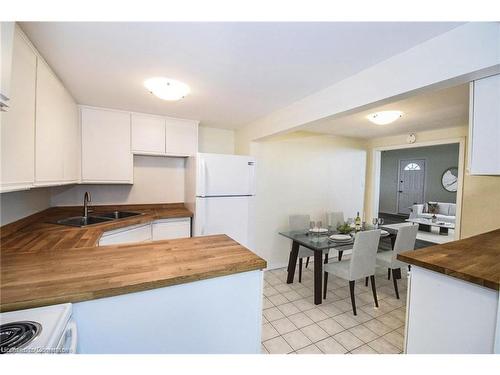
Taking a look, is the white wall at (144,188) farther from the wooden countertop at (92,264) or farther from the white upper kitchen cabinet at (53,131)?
the wooden countertop at (92,264)

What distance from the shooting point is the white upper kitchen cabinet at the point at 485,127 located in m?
1.04

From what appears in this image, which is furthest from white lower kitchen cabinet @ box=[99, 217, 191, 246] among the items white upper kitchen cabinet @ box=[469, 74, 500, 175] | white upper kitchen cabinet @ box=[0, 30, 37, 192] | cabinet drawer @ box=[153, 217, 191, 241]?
white upper kitchen cabinet @ box=[469, 74, 500, 175]

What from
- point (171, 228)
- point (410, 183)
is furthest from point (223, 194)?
point (410, 183)

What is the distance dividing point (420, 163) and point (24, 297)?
9.22 metres

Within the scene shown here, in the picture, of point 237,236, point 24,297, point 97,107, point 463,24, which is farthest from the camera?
point 237,236

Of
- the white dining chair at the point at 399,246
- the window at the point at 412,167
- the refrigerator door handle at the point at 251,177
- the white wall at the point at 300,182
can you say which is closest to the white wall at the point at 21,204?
the refrigerator door handle at the point at 251,177

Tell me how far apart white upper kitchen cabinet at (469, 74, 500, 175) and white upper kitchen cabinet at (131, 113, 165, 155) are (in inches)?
111

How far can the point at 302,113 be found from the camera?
204 cm

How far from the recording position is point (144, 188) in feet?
9.94

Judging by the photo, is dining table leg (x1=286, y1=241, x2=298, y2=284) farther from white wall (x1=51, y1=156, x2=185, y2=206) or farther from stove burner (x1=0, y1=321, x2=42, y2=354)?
stove burner (x1=0, y1=321, x2=42, y2=354)

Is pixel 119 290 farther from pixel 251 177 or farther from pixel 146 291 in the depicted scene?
pixel 251 177

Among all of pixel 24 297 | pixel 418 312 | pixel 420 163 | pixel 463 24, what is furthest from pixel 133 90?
pixel 420 163

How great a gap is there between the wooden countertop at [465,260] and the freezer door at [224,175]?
5.92 feet
